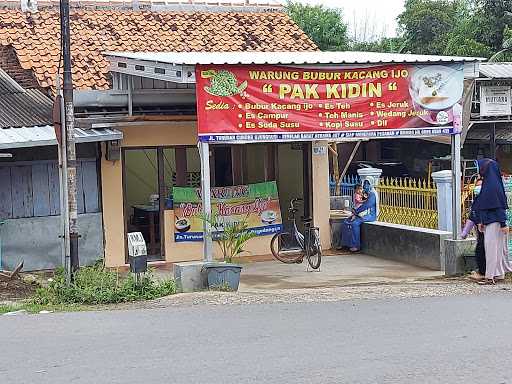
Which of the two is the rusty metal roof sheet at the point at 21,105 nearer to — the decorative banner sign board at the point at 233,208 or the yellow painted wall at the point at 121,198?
the yellow painted wall at the point at 121,198

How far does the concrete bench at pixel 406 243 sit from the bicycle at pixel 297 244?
130 cm

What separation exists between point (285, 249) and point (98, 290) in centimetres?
623

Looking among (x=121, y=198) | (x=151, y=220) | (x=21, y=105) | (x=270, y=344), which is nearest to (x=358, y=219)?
(x=151, y=220)

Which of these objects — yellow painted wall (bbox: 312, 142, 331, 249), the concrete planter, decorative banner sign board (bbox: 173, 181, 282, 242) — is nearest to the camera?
the concrete planter

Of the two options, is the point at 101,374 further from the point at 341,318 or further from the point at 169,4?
the point at 169,4

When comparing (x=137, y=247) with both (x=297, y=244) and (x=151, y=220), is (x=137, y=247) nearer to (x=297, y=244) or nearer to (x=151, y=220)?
(x=151, y=220)

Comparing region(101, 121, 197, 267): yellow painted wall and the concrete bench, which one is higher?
region(101, 121, 197, 267): yellow painted wall

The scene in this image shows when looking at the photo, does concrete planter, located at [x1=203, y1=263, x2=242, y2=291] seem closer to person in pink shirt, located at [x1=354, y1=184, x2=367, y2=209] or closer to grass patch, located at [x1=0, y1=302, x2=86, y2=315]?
grass patch, located at [x1=0, y1=302, x2=86, y2=315]

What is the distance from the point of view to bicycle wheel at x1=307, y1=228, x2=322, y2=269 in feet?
48.4

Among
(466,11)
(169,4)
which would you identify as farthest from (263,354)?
(466,11)

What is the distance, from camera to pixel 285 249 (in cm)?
1652

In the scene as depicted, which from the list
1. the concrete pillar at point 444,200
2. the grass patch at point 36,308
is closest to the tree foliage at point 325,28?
the concrete pillar at point 444,200

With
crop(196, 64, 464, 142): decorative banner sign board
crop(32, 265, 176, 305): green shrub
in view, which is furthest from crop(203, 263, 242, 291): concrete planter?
crop(196, 64, 464, 142): decorative banner sign board

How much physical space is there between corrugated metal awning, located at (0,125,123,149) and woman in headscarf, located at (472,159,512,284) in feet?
20.5
